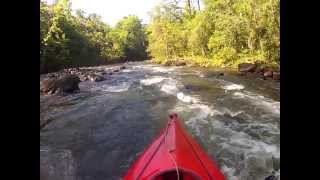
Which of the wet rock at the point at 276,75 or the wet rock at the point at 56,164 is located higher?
the wet rock at the point at 276,75

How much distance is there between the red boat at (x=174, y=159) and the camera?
74.2 inches

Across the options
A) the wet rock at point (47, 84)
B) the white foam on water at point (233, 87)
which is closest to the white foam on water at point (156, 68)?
the white foam on water at point (233, 87)

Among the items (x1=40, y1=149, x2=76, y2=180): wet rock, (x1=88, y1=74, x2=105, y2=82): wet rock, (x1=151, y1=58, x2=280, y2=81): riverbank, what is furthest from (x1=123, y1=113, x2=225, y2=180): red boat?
(x1=88, y1=74, x2=105, y2=82): wet rock

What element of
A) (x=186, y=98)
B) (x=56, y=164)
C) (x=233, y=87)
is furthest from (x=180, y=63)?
(x=56, y=164)

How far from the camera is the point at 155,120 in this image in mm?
2248

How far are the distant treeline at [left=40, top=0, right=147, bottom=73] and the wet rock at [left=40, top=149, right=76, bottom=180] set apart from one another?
0.47m

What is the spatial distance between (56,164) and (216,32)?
1.19 meters

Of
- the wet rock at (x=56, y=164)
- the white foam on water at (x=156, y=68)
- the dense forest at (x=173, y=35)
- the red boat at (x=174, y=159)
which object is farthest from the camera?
the white foam on water at (x=156, y=68)

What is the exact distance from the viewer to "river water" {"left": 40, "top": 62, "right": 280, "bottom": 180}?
216 centimetres

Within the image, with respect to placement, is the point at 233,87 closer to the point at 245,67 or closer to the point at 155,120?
the point at 245,67

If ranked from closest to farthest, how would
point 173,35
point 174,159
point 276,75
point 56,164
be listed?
point 174,159, point 56,164, point 276,75, point 173,35

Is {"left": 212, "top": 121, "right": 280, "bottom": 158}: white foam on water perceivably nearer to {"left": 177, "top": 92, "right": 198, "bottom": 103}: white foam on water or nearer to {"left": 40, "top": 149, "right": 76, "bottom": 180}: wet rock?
{"left": 177, "top": 92, "right": 198, "bottom": 103}: white foam on water

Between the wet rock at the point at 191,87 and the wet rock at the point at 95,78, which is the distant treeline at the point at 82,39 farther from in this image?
the wet rock at the point at 191,87
